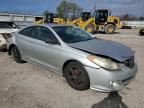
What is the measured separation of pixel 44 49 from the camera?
5.20m

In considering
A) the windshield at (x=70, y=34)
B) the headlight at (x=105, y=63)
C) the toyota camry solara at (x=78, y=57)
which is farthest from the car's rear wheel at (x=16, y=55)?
the headlight at (x=105, y=63)

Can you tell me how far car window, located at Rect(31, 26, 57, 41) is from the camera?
526 centimetres

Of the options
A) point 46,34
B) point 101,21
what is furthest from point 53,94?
point 101,21

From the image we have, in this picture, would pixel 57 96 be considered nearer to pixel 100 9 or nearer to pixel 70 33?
pixel 70 33

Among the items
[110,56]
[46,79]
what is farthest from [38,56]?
[110,56]

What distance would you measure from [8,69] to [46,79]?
162 centimetres

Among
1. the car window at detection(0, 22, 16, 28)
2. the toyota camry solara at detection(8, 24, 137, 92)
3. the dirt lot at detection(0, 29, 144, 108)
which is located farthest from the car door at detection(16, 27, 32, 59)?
the car window at detection(0, 22, 16, 28)

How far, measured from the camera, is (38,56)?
546 cm

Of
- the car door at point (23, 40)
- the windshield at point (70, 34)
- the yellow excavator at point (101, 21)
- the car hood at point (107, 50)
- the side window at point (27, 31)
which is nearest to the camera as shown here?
the car hood at point (107, 50)

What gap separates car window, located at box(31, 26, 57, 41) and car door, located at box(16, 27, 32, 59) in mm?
249

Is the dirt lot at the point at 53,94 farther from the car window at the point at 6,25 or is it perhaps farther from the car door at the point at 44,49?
the car window at the point at 6,25

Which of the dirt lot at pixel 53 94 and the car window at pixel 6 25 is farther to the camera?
the car window at pixel 6 25

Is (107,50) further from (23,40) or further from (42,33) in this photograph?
(23,40)

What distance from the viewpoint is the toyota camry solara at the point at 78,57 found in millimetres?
4043
